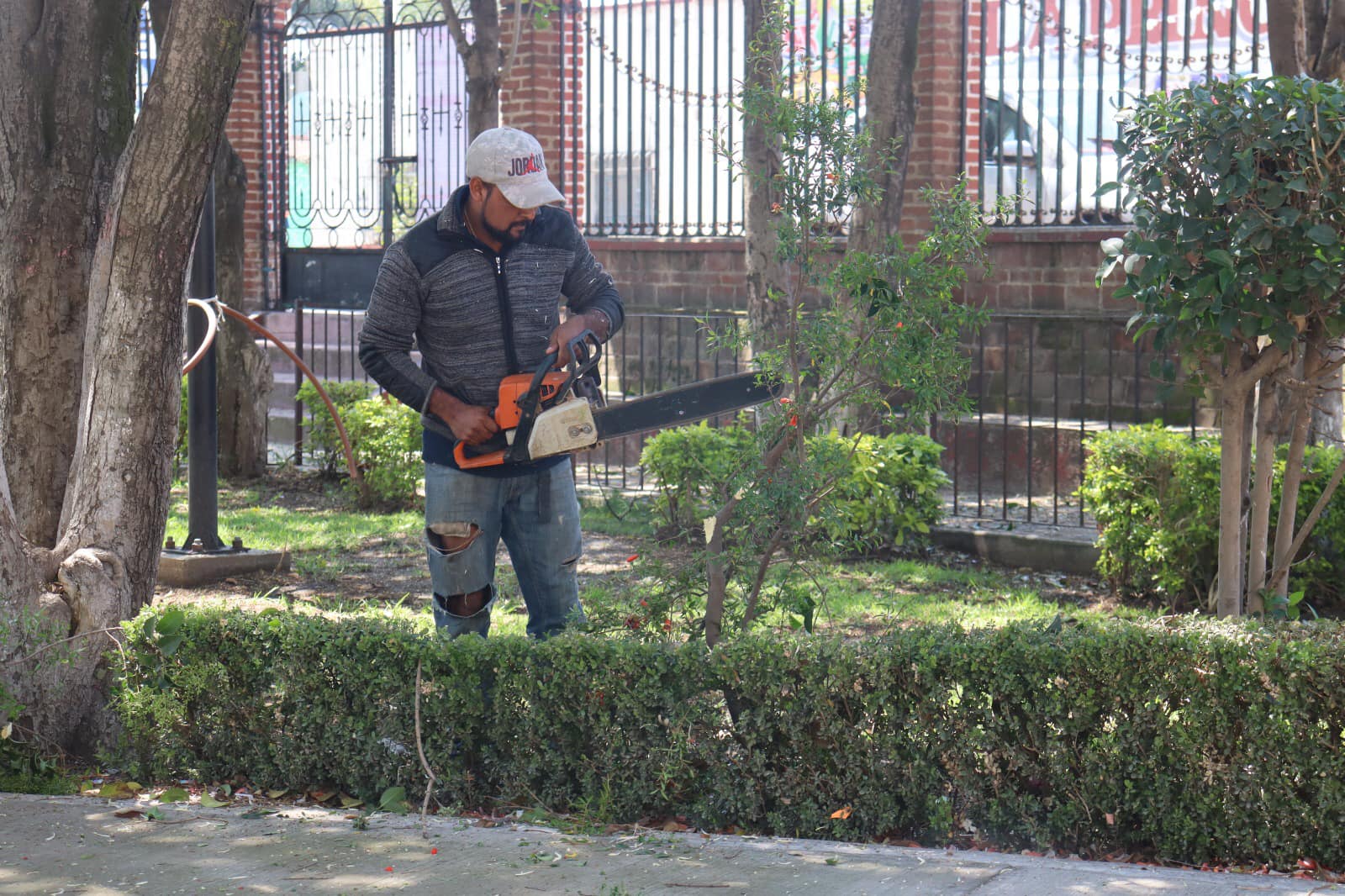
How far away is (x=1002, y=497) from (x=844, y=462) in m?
5.54

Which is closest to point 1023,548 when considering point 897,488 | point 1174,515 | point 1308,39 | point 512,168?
point 897,488

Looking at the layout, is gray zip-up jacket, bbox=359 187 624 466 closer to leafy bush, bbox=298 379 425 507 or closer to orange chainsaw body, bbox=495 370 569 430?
orange chainsaw body, bbox=495 370 569 430

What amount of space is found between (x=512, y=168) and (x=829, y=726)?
1854 mm

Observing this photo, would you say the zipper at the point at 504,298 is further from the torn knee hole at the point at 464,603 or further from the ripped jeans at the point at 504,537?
the torn knee hole at the point at 464,603

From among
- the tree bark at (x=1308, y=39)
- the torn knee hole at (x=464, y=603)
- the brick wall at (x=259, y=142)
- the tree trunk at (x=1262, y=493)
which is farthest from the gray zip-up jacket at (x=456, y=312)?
the brick wall at (x=259, y=142)

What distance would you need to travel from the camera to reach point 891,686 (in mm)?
3812

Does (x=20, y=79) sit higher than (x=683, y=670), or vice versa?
(x=20, y=79)

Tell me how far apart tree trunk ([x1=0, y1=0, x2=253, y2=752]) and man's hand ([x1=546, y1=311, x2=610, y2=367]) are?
1343 mm

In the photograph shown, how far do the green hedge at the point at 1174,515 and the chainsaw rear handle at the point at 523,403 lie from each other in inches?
136

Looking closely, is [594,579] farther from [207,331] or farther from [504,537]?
[504,537]

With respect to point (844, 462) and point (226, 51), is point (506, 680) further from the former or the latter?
point (226, 51)

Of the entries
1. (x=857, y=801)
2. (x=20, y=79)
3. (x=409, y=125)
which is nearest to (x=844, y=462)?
(x=857, y=801)

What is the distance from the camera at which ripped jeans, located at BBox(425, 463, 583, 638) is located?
4.54 m

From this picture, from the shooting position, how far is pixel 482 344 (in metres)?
4.55
